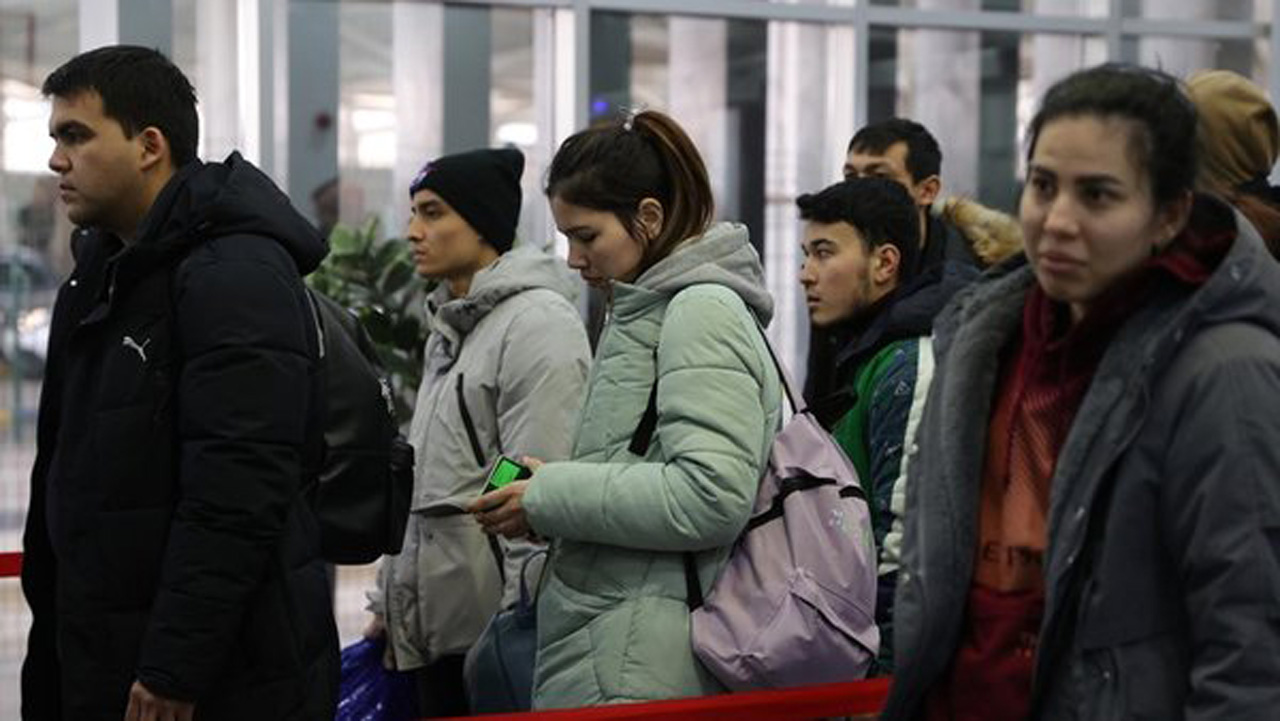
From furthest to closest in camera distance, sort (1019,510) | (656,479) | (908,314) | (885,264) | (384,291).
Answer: (384,291)
(885,264)
(908,314)
(656,479)
(1019,510)

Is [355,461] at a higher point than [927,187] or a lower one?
lower

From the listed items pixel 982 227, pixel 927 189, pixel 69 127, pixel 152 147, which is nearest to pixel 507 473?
pixel 152 147

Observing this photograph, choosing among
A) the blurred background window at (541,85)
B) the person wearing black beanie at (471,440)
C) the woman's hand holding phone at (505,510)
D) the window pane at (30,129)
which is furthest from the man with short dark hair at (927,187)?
the window pane at (30,129)

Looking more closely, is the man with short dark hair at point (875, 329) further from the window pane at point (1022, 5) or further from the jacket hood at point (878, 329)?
the window pane at point (1022, 5)

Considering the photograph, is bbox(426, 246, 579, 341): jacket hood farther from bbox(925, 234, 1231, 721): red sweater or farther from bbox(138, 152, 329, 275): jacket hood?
bbox(925, 234, 1231, 721): red sweater

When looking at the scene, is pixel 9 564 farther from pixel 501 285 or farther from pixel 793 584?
pixel 793 584

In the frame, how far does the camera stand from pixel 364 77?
23.7 feet

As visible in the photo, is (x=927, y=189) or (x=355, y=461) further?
(x=927, y=189)

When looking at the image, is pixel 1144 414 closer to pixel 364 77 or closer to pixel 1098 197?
pixel 1098 197

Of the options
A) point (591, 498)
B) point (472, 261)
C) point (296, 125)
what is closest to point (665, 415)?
point (591, 498)

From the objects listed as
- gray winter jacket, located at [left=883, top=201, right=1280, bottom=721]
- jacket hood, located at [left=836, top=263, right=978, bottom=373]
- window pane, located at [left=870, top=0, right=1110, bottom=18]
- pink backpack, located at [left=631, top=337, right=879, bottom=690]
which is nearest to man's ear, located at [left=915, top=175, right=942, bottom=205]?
jacket hood, located at [left=836, top=263, right=978, bottom=373]

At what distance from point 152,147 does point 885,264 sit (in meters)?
1.57

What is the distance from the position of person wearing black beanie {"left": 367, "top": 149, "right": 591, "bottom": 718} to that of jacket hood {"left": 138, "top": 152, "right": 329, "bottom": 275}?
0.98 metres

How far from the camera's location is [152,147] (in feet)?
9.22
